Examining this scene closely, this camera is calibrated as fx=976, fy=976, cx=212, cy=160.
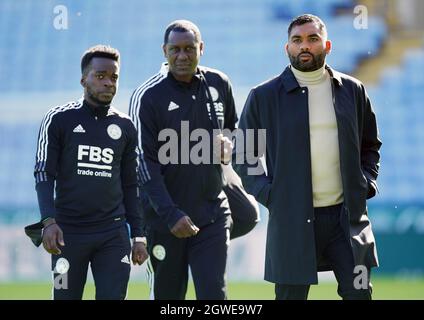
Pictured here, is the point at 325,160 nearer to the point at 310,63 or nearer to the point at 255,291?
the point at 310,63

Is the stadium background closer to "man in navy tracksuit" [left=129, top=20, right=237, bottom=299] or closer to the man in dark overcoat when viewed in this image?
"man in navy tracksuit" [left=129, top=20, right=237, bottom=299]

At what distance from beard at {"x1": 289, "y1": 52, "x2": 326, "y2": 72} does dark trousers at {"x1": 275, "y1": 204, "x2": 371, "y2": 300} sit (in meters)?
0.84

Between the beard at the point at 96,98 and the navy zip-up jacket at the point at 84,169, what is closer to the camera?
the navy zip-up jacket at the point at 84,169

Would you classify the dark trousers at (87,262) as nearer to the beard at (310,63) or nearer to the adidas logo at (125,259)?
the adidas logo at (125,259)

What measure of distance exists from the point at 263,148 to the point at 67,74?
1134 centimetres

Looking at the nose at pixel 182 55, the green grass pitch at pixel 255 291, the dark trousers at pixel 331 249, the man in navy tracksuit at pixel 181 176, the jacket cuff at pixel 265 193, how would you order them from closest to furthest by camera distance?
the dark trousers at pixel 331 249 → the jacket cuff at pixel 265 193 → the man in navy tracksuit at pixel 181 176 → the nose at pixel 182 55 → the green grass pitch at pixel 255 291

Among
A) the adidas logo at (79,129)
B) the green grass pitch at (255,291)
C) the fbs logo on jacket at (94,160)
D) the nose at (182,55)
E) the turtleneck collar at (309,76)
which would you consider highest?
the nose at (182,55)

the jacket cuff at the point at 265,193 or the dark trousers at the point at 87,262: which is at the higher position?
the jacket cuff at the point at 265,193

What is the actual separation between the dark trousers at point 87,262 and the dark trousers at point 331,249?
0.98 meters

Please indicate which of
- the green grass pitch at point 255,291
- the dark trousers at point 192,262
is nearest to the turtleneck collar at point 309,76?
the dark trousers at point 192,262

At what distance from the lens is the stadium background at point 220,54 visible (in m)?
15.2

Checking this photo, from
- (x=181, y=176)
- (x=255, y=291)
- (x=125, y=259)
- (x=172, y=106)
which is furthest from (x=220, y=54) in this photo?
(x=125, y=259)

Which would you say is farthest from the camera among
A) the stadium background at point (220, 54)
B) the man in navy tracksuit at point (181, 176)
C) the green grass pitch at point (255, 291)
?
the stadium background at point (220, 54)
